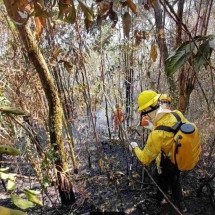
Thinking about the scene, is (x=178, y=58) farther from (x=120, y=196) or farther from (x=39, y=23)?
(x=120, y=196)

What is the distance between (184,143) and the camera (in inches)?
124

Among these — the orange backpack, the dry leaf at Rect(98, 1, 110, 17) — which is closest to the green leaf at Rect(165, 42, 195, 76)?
the dry leaf at Rect(98, 1, 110, 17)

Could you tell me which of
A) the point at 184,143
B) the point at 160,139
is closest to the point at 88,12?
the point at 184,143

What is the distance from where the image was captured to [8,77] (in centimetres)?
392

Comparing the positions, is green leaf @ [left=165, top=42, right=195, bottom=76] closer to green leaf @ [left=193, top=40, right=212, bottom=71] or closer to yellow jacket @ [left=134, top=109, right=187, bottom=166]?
green leaf @ [left=193, top=40, right=212, bottom=71]

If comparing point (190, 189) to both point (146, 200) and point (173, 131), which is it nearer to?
point (146, 200)

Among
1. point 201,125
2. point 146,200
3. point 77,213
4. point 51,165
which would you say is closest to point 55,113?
point 51,165

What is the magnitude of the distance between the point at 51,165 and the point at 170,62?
2.61m

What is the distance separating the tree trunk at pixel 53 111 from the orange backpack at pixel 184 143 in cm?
112

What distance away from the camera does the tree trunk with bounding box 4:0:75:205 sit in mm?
3354

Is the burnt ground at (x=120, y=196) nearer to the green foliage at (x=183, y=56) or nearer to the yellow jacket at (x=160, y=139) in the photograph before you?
the yellow jacket at (x=160, y=139)

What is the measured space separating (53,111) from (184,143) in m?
1.46

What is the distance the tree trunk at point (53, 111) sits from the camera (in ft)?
11.0

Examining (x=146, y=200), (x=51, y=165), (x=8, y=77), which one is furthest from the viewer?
(x=146, y=200)
